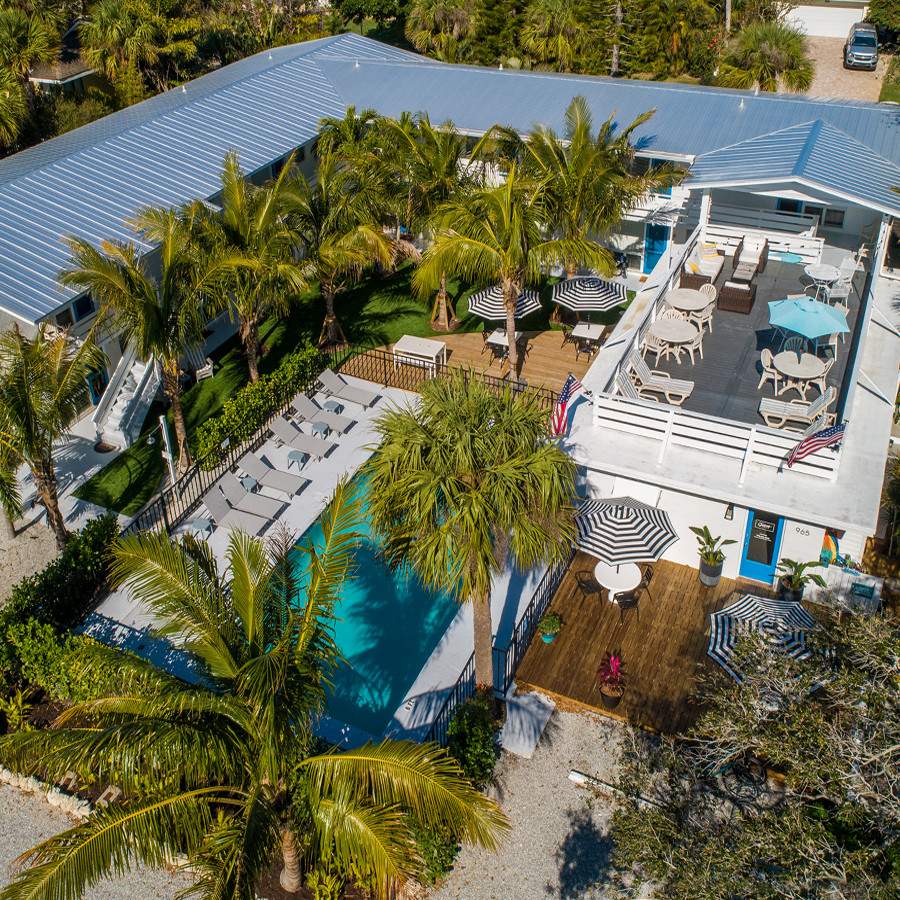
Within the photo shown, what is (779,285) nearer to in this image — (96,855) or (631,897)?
(631,897)

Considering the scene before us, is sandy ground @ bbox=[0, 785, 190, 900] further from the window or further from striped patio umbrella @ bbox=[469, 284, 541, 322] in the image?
striped patio umbrella @ bbox=[469, 284, 541, 322]

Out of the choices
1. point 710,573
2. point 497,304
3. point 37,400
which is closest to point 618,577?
point 710,573

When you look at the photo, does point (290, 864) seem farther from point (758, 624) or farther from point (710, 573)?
point (710, 573)

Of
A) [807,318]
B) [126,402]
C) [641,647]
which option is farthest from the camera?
[126,402]

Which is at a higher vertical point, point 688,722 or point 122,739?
point 122,739

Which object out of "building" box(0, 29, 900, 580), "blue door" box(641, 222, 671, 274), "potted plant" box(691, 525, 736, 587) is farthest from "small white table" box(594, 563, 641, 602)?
"blue door" box(641, 222, 671, 274)

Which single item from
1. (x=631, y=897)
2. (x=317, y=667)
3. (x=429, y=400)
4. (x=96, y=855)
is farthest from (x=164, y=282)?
(x=631, y=897)
